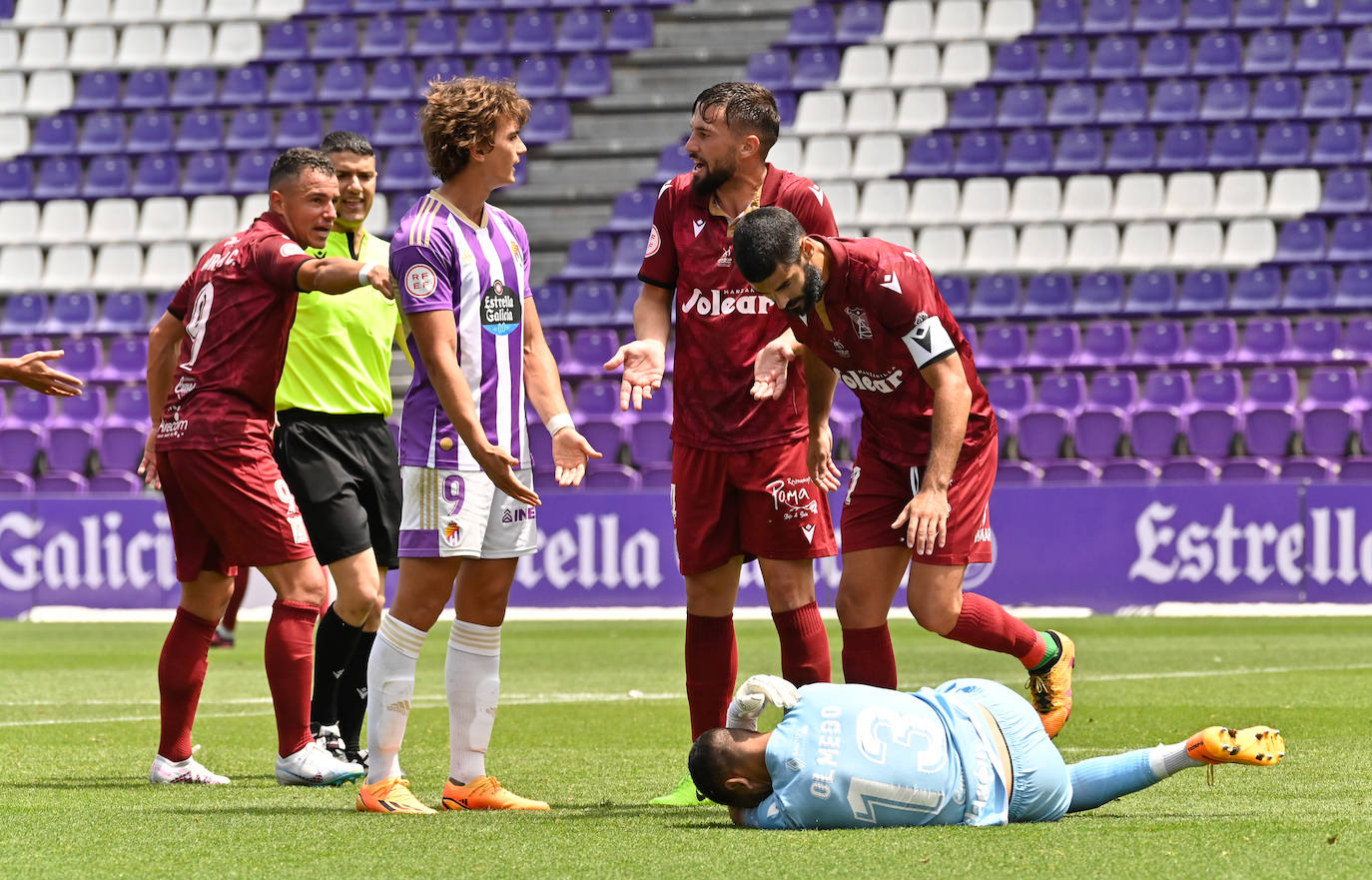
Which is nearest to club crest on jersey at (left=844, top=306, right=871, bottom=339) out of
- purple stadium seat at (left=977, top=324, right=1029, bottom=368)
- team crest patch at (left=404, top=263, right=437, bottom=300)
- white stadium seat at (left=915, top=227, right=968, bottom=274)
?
team crest patch at (left=404, top=263, right=437, bottom=300)

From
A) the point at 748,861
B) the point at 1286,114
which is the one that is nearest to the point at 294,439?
the point at 748,861

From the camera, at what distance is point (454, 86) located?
5258mm

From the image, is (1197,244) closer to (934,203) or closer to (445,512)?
(934,203)

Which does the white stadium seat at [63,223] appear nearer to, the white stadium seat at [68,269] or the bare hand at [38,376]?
the white stadium seat at [68,269]

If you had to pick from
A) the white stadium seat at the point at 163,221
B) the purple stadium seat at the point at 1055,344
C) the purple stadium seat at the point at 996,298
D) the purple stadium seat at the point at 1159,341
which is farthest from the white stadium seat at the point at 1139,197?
the white stadium seat at the point at 163,221

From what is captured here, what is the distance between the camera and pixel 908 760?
454cm

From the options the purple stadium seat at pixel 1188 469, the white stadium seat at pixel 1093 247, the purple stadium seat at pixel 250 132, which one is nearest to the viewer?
the purple stadium seat at pixel 1188 469

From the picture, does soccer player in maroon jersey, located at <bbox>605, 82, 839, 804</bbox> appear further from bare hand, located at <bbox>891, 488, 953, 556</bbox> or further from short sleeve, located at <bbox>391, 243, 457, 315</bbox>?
short sleeve, located at <bbox>391, 243, 457, 315</bbox>

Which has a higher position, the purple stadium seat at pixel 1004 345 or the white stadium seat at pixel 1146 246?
the white stadium seat at pixel 1146 246

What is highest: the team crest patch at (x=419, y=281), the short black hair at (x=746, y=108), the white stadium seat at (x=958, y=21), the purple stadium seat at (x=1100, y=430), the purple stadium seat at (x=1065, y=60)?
the white stadium seat at (x=958, y=21)

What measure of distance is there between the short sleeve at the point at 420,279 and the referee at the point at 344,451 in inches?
67.7

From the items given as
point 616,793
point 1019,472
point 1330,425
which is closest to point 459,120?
point 616,793

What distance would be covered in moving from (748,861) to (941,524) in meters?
1.35

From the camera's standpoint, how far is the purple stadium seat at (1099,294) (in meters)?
18.1
